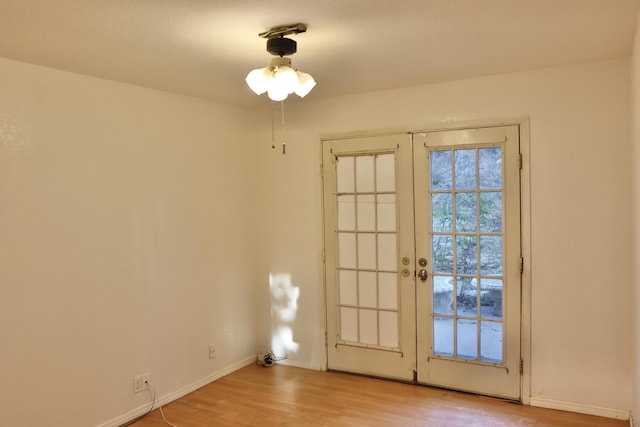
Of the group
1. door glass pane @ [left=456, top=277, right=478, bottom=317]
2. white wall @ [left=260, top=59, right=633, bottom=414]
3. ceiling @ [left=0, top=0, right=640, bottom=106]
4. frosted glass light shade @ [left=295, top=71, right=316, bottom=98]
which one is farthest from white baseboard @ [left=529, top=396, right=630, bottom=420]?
frosted glass light shade @ [left=295, top=71, right=316, bottom=98]

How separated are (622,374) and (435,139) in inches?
84.0

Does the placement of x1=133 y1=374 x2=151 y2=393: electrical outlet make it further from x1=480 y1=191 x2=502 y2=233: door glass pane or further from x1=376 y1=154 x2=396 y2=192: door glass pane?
x1=480 y1=191 x2=502 y2=233: door glass pane

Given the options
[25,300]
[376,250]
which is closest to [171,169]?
[25,300]

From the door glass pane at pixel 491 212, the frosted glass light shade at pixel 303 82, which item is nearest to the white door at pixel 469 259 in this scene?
the door glass pane at pixel 491 212

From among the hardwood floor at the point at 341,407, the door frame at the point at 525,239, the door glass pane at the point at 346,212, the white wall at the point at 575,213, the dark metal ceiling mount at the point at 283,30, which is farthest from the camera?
the door glass pane at the point at 346,212

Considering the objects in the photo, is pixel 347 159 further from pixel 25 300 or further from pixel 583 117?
pixel 25 300

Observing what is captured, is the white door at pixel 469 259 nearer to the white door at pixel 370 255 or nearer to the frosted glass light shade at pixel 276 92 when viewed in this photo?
the white door at pixel 370 255

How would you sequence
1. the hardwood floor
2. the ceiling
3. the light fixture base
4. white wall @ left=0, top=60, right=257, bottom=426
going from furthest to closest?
the hardwood floor → white wall @ left=0, top=60, right=257, bottom=426 → the light fixture base → the ceiling

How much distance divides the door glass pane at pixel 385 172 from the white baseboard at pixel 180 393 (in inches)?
84.1

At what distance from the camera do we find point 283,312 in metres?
4.59

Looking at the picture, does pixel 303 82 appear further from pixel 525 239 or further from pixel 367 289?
pixel 367 289

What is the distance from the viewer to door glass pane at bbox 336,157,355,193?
4.18 metres

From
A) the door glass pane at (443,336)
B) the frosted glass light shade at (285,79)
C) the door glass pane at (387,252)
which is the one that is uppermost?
the frosted glass light shade at (285,79)

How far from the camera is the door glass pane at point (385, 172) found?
3998 mm
